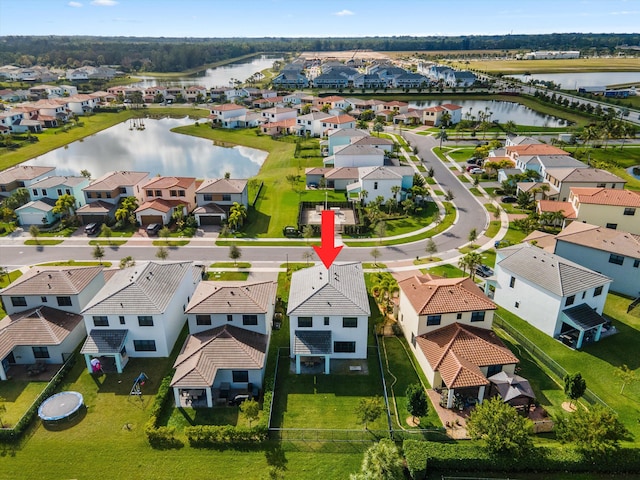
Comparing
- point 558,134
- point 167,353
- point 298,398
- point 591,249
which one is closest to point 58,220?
point 167,353

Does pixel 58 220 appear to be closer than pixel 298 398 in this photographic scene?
Result: No

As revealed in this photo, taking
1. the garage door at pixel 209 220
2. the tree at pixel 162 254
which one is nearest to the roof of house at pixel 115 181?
the garage door at pixel 209 220

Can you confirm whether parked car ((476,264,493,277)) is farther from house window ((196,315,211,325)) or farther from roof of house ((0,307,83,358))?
roof of house ((0,307,83,358))

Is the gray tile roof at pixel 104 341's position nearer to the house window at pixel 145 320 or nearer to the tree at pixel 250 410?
the house window at pixel 145 320

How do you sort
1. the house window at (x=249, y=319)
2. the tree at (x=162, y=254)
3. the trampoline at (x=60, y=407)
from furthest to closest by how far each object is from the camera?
the tree at (x=162, y=254) → the house window at (x=249, y=319) → the trampoline at (x=60, y=407)

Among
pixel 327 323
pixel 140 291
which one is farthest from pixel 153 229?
pixel 327 323

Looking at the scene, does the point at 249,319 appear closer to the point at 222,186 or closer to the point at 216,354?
the point at 216,354

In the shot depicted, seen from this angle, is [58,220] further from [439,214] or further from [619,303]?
[619,303]
